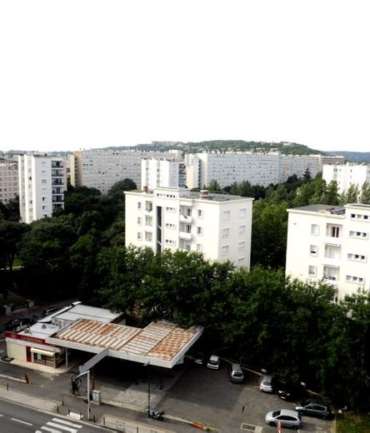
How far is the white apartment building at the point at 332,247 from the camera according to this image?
3316cm

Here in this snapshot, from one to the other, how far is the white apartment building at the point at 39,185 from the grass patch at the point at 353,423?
5665 centimetres

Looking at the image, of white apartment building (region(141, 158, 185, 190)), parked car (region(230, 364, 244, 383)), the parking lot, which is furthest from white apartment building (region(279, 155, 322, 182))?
the parking lot

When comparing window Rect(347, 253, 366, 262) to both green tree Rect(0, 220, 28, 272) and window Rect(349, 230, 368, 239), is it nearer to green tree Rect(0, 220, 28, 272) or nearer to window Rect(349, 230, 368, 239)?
window Rect(349, 230, 368, 239)

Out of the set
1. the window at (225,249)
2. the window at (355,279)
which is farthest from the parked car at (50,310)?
the window at (355,279)

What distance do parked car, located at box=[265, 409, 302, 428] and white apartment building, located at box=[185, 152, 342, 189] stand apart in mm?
103983

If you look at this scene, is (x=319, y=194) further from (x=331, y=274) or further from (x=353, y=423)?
(x=353, y=423)

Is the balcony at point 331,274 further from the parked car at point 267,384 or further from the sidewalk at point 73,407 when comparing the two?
the sidewalk at point 73,407

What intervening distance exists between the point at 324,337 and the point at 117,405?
13063 mm

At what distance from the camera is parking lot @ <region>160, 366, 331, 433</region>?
84.2 ft

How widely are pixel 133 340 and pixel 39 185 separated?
4753cm

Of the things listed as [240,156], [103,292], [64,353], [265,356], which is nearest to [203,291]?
[265,356]

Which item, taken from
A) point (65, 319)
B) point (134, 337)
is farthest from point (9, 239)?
point (134, 337)

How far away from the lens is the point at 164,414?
26234 mm

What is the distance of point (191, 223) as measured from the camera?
41.4m
